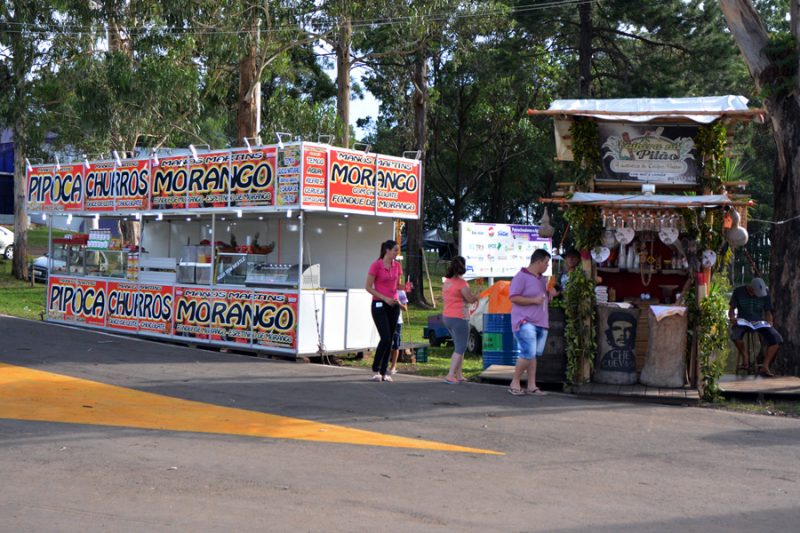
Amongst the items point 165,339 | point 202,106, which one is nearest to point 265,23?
point 202,106

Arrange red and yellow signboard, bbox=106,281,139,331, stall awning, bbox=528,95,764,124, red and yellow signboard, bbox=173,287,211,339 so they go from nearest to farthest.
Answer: stall awning, bbox=528,95,764,124 < red and yellow signboard, bbox=173,287,211,339 < red and yellow signboard, bbox=106,281,139,331

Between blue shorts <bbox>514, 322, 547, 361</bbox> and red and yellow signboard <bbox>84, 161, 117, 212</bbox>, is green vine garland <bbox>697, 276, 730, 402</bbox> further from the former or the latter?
red and yellow signboard <bbox>84, 161, 117, 212</bbox>

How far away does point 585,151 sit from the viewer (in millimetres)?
12125

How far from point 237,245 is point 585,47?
58.4 feet

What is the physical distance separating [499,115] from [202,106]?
15.7 meters

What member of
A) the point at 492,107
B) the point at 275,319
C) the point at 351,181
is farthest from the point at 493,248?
the point at 492,107

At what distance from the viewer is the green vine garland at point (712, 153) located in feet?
38.6

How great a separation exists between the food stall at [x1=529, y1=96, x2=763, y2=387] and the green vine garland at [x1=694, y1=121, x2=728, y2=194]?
0.01m

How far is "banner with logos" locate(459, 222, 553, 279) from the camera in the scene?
20188 millimetres

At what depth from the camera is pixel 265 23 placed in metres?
23.3

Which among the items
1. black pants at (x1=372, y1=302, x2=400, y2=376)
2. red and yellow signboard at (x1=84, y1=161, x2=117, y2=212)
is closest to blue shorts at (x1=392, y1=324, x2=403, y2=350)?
black pants at (x1=372, y1=302, x2=400, y2=376)

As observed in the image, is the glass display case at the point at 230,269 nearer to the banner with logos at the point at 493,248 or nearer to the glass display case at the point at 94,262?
the glass display case at the point at 94,262

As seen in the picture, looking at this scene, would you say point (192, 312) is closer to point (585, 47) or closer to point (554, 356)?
point (554, 356)

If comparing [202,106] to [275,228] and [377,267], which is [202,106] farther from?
[377,267]
